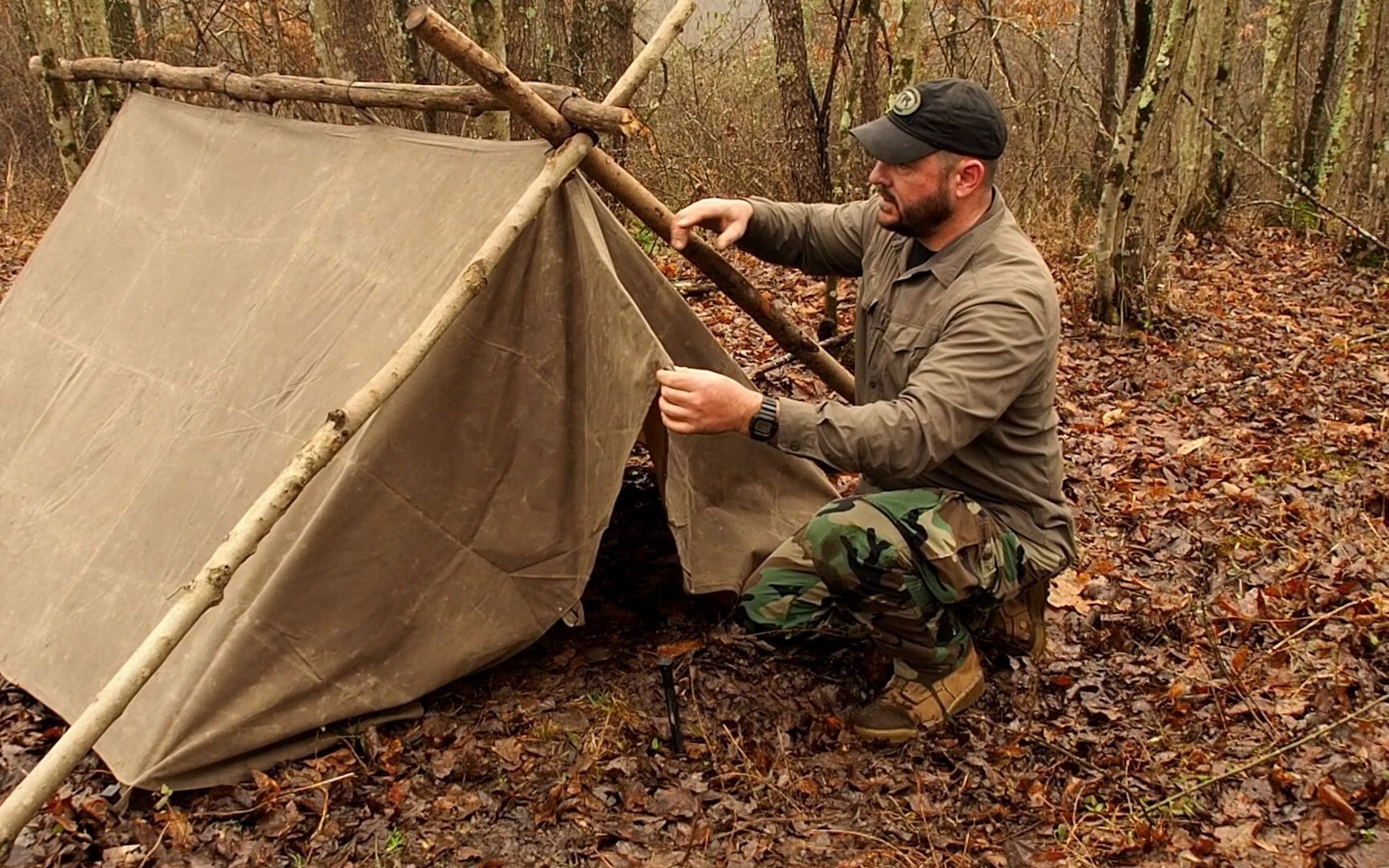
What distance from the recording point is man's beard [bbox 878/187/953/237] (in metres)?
3.38

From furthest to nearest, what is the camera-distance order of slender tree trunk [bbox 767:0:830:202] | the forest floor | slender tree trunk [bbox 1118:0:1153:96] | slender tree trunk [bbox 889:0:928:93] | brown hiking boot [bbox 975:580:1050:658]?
slender tree trunk [bbox 767:0:830:202] → slender tree trunk [bbox 1118:0:1153:96] → slender tree trunk [bbox 889:0:928:93] → brown hiking boot [bbox 975:580:1050:658] → the forest floor

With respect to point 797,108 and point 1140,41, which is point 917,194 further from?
point 797,108

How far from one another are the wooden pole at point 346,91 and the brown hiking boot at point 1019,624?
2094 millimetres

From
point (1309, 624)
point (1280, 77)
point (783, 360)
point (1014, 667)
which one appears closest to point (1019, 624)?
point (1014, 667)

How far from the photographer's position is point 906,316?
11.5ft

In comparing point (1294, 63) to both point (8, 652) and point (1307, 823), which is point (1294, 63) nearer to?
point (1307, 823)

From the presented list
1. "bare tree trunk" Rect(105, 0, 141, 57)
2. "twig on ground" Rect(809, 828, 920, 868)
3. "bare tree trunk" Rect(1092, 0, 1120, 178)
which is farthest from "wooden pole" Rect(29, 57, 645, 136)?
"bare tree trunk" Rect(1092, 0, 1120, 178)

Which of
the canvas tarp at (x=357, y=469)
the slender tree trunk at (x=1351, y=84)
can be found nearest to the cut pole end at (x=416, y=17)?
the canvas tarp at (x=357, y=469)

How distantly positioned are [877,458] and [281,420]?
1.89 m

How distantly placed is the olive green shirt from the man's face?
114 mm

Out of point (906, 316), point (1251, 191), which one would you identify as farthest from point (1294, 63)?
point (906, 316)

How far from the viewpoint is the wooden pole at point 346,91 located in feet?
10.7

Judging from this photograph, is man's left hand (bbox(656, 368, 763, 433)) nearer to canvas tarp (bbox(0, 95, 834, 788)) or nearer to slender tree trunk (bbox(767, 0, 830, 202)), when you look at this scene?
canvas tarp (bbox(0, 95, 834, 788))

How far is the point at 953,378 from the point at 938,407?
4.4 inches
